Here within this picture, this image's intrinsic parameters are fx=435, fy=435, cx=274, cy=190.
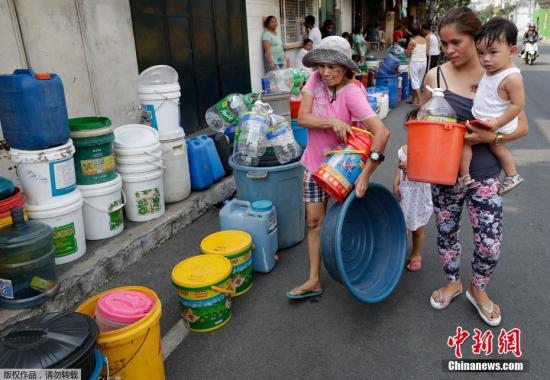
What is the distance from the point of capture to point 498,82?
2268 mm

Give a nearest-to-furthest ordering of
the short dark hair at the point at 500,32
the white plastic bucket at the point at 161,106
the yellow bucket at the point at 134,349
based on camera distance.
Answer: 1. the yellow bucket at the point at 134,349
2. the short dark hair at the point at 500,32
3. the white plastic bucket at the point at 161,106

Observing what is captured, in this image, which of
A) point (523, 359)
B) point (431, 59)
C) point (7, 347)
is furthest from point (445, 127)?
point (431, 59)

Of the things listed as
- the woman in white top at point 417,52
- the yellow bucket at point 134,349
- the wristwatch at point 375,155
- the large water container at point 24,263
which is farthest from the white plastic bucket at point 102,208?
the woman in white top at point 417,52

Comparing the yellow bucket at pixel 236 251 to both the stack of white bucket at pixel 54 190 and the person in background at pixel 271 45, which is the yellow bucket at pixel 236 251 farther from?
the person in background at pixel 271 45

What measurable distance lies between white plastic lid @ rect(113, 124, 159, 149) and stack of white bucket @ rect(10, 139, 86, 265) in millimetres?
681

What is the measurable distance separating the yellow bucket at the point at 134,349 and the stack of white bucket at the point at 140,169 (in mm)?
2016

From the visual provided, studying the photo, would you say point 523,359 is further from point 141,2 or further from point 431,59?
point 431,59

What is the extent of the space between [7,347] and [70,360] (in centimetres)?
26

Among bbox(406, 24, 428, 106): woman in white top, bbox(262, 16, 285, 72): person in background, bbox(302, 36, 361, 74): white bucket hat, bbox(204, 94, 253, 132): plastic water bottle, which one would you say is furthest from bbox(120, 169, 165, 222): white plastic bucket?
bbox(406, 24, 428, 106): woman in white top

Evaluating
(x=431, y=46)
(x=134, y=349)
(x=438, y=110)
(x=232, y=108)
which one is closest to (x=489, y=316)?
(x=438, y=110)

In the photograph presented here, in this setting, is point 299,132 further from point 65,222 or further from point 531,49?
point 531,49

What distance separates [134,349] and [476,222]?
6.73 ft

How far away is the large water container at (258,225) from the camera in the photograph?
136 inches

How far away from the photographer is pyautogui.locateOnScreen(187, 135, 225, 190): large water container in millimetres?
4992
